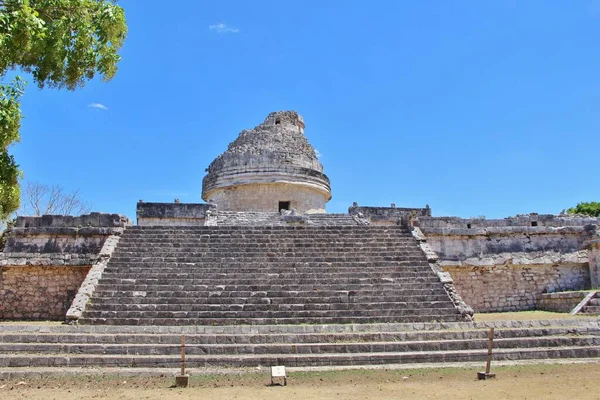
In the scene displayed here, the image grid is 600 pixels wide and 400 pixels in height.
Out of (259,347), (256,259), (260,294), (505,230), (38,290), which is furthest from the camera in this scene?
(505,230)

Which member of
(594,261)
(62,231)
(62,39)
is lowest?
(594,261)

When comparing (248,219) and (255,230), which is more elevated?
(248,219)

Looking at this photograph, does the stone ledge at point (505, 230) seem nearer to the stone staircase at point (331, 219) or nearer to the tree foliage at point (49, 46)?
the stone staircase at point (331, 219)

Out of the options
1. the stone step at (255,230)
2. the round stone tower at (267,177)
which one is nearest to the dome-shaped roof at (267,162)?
the round stone tower at (267,177)

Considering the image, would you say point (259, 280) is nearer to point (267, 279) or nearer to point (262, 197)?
point (267, 279)

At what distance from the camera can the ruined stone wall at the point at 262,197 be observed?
21750 mm

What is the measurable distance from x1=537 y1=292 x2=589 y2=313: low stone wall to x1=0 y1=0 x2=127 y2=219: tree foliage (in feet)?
39.2

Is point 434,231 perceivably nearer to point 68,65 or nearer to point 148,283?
point 148,283

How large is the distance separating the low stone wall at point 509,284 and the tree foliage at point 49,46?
10.6 m

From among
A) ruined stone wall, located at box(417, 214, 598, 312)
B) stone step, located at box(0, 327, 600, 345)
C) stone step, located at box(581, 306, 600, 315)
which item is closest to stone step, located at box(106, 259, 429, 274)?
ruined stone wall, located at box(417, 214, 598, 312)

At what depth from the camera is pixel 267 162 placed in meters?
21.8

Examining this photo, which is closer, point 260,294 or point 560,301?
point 260,294

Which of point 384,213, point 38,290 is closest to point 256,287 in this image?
point 38,290

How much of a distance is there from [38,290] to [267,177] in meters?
10.2
